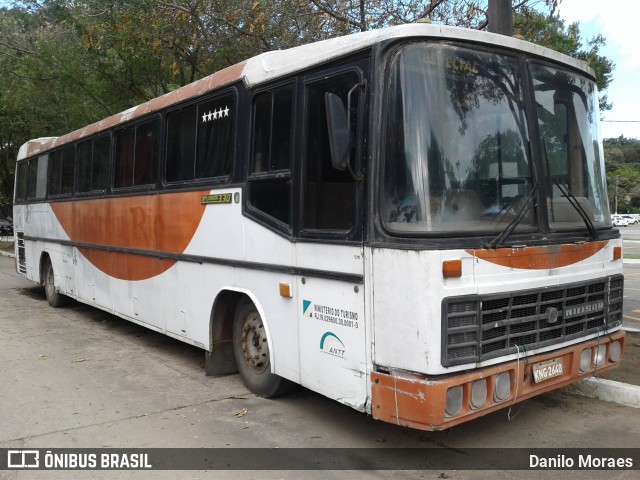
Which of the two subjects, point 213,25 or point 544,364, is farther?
point 213,25

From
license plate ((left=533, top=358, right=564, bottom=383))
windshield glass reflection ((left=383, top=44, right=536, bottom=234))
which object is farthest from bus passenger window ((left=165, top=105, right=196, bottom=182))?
license plate ((left=533, top=358, right=564, bottom=383))

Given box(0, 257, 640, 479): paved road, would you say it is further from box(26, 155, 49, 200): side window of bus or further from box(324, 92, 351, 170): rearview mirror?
box(26, 155, 49, 200): side window of bus

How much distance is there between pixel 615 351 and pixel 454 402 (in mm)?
2014

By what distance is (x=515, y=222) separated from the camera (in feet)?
13.2

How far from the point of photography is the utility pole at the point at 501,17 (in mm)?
6238

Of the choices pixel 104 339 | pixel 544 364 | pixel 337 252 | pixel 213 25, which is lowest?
pixel 104 339

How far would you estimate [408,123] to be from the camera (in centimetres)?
392

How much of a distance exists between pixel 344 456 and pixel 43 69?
637 inches

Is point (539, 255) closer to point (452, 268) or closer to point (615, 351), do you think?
point (452, 268)

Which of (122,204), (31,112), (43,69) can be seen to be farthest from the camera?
(31,112)

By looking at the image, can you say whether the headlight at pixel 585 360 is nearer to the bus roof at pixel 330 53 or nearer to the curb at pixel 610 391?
the curb at pixel 610 391

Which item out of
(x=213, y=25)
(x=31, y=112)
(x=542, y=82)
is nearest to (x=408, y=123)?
(x=542, y=82)

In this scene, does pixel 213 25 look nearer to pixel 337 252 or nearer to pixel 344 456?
pixel 337 252

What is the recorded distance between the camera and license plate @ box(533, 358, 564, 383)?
166 inches
